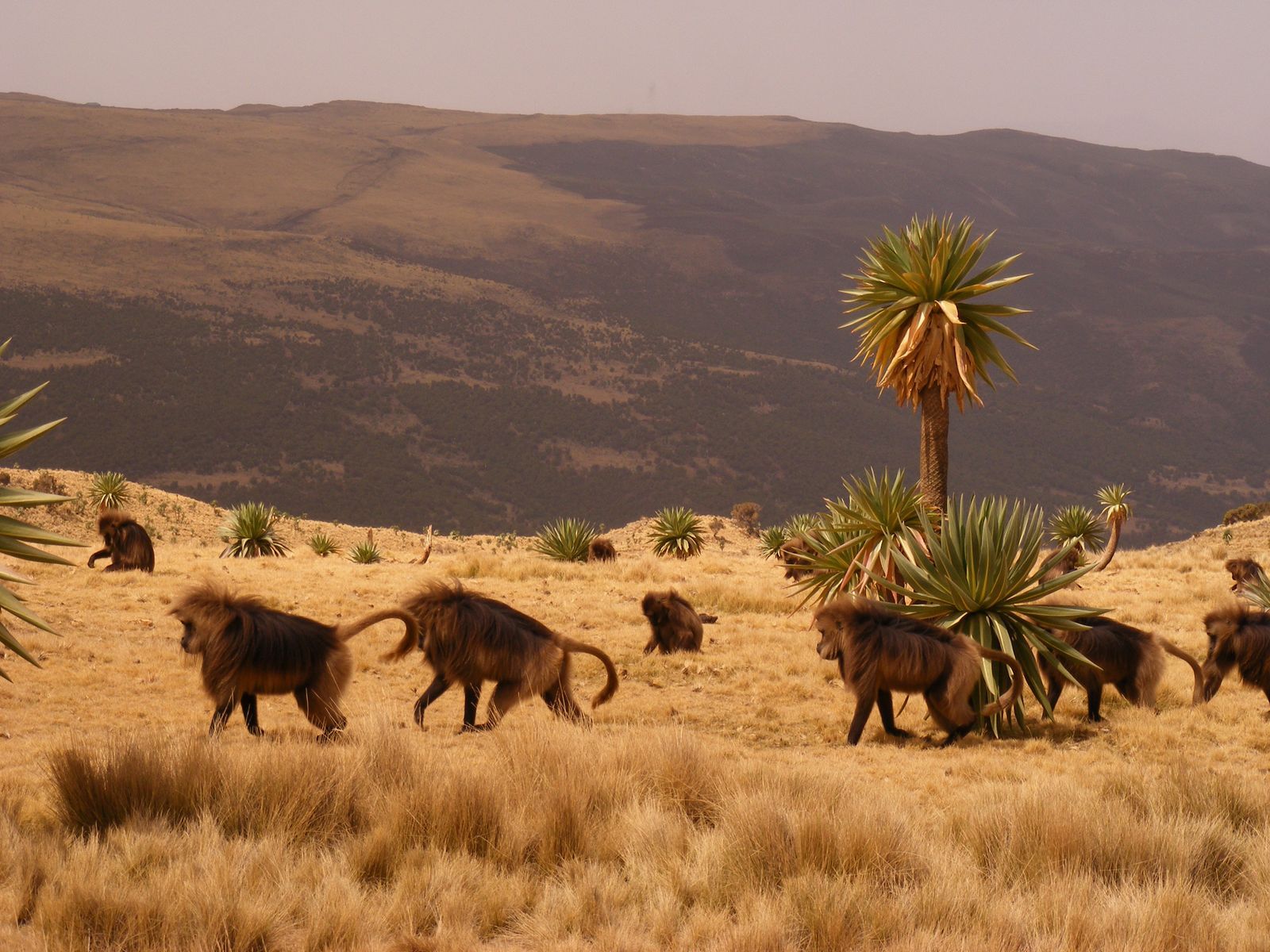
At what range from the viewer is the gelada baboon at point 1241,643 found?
10547 millimetres

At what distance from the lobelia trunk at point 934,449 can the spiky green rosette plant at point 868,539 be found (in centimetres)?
38

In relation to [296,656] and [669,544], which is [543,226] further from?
[296,656]

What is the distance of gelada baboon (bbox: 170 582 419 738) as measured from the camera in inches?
327

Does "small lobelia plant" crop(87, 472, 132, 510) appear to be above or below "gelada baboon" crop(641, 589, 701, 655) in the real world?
above

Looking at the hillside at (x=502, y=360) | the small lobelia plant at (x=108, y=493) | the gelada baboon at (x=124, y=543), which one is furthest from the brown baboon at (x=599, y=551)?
the hillside at (x=502, y=360)

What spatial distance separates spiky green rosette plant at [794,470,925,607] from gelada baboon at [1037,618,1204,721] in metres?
2.97

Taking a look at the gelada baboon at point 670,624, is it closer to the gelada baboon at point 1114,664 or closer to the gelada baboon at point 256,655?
the gelada baboon at point 1114,664

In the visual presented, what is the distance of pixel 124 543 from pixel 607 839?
41.2ft

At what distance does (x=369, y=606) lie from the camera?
599 inches

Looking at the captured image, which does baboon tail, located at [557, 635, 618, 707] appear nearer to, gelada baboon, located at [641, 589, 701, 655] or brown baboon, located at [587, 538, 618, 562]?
gelada baboon, located at [641, 589, 701, 655]

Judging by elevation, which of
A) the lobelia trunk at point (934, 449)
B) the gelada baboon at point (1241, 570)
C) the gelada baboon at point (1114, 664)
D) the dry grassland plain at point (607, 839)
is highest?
the lobelia trunk at point (934, 449)

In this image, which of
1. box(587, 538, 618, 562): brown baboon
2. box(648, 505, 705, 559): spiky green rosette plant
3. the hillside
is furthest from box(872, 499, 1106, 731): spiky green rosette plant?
the hillside

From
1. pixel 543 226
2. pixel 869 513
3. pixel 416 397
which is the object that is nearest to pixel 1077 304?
pixel 543 226

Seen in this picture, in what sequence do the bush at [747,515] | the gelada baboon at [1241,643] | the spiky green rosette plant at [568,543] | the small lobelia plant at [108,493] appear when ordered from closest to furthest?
the gelada baboon at [1241,643] < the spiky green rosette plant at [568,543] < the small lobelia plant at [108,493] < the bush at [747,515]
